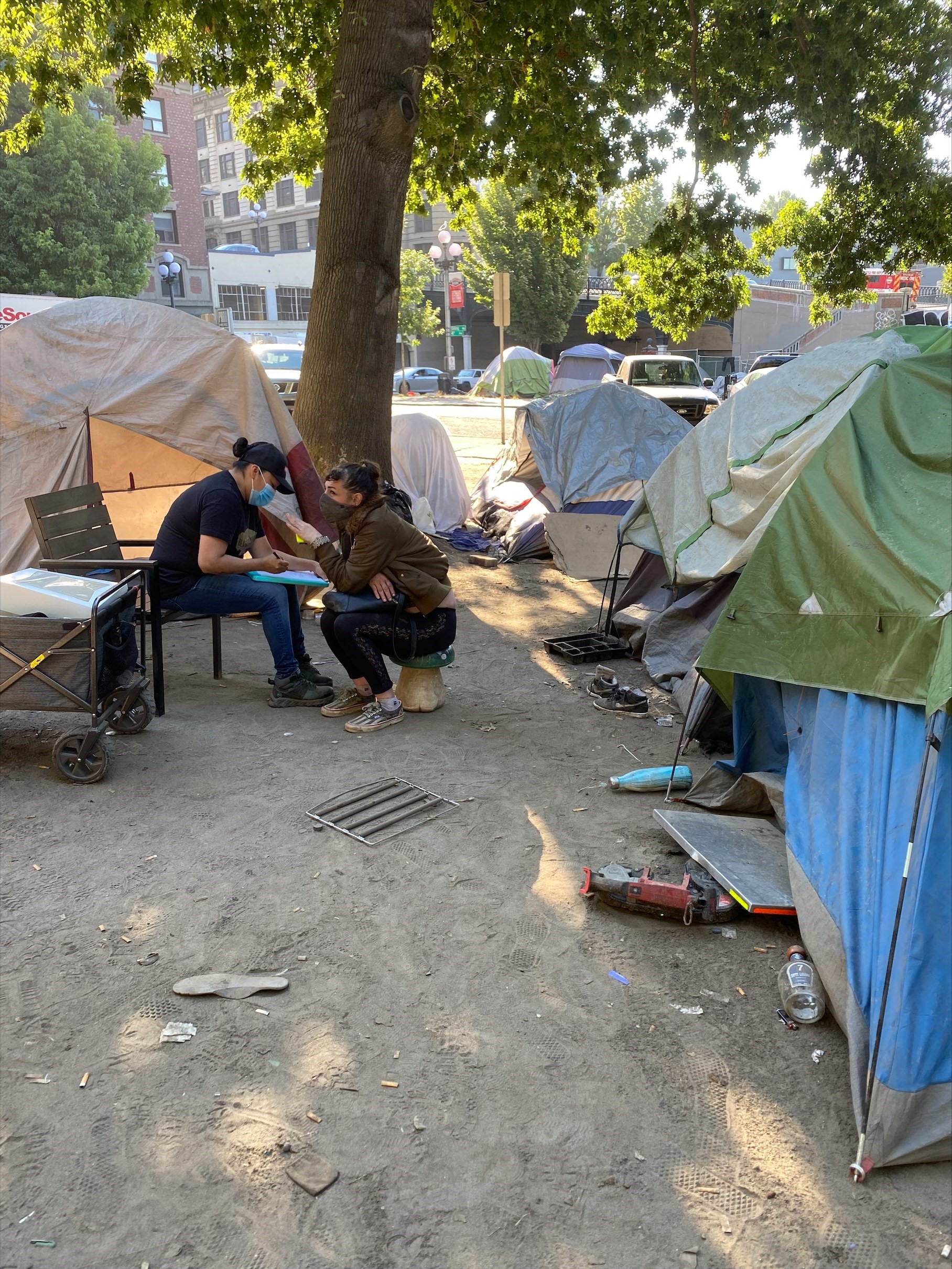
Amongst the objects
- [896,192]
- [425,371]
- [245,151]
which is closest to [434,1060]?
[896,192]

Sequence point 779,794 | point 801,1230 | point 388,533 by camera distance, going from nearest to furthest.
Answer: point 801,1230, point 779,794, point 388,533

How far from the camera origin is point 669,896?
12.3ft

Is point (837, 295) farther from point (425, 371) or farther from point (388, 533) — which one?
point (425, 371)

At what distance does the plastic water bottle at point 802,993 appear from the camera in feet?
10.6

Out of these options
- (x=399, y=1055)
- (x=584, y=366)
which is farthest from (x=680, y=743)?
(x=584, y=366)

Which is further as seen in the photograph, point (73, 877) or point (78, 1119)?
point (73, 877)

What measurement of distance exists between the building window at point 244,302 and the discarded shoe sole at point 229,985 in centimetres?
4712

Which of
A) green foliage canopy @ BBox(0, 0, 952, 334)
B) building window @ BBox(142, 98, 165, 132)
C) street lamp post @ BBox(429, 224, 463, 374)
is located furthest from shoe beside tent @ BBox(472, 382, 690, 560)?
building window @ BBox(142, 98, 165, 132)

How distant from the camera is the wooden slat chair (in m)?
5.56

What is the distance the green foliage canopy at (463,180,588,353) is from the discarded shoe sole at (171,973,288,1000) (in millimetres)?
39316

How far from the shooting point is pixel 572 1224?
248 centimetres

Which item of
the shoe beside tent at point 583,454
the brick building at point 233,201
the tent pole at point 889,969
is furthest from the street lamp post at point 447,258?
the tent pole at point 889,969

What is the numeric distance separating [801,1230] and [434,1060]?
43.8 inches

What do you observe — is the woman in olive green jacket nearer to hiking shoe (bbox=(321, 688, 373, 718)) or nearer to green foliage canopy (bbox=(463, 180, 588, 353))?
hiking shoe (bbox=(321, 688, 373, 718))
